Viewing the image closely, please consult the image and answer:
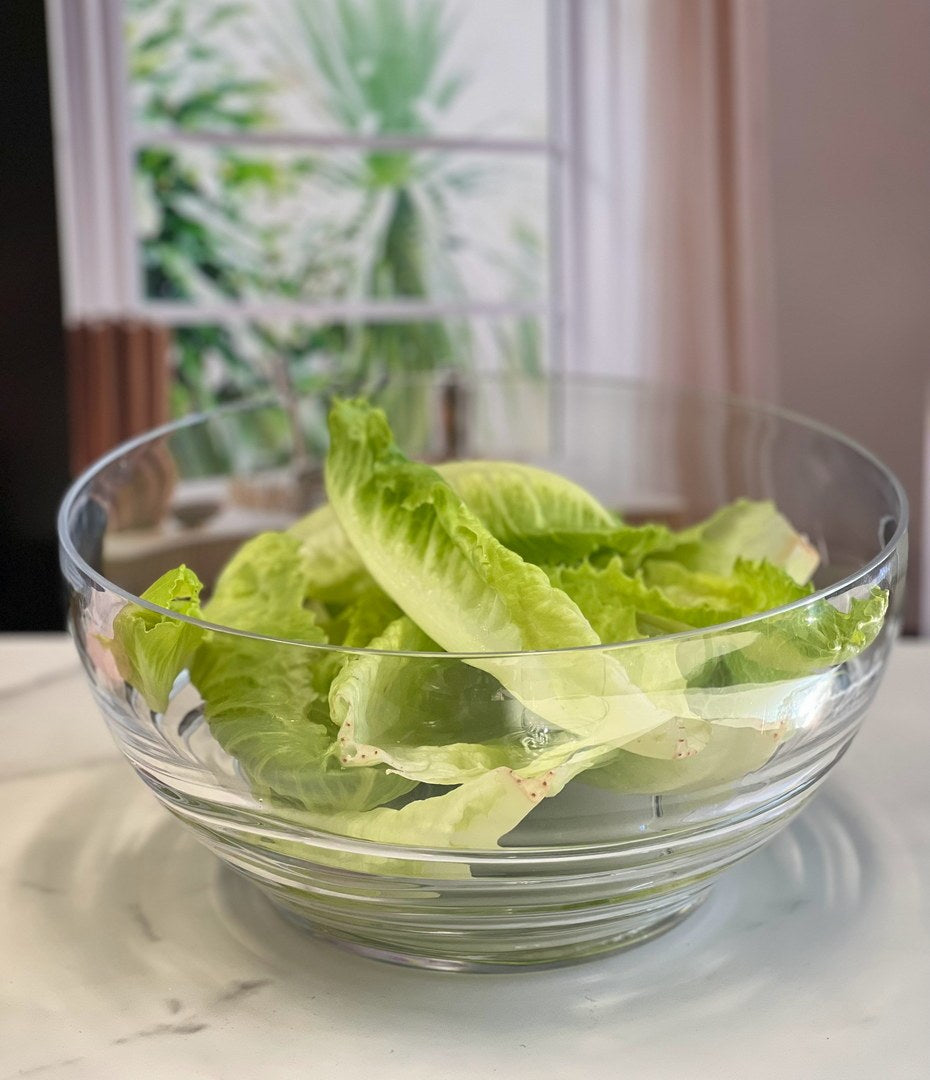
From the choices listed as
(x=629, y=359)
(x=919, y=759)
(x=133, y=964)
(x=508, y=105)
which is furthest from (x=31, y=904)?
(x=508, y=105)

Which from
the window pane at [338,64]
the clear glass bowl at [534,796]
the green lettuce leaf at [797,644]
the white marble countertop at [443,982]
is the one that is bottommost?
the white marble countertop at [443,982]

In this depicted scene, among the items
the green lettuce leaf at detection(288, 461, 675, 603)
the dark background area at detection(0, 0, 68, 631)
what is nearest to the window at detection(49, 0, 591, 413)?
the dark background area at detection(0, 0, 68, 631)

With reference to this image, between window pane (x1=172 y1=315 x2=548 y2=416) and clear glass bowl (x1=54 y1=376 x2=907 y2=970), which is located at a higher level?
clear glass bowl (x1=54 y1=376 x2=907 y2=970)

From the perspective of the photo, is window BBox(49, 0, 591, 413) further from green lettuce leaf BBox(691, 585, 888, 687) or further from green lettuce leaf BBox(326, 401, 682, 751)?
green lettuce leaf BBox(691, 585, 888, 687)

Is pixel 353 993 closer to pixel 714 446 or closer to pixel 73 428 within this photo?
pixel 714 446

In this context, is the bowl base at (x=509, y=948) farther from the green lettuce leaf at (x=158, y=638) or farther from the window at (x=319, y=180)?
the window at (x=319, y=180)

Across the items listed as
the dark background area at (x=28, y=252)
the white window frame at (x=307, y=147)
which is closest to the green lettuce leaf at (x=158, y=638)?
the dark background area at (x=28, y=252)

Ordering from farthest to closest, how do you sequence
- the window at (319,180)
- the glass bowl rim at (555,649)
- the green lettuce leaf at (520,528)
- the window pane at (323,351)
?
the window pane at (323,351) → the window at (319,180) → the green lettuce leaf at (520,528) → the glass bowl rim at (555,649)

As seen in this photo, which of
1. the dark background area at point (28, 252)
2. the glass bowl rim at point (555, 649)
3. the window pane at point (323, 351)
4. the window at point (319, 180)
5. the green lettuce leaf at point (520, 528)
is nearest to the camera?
the glass bowl rim at point (555, 649)

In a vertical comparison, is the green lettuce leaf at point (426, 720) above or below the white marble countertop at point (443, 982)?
above
